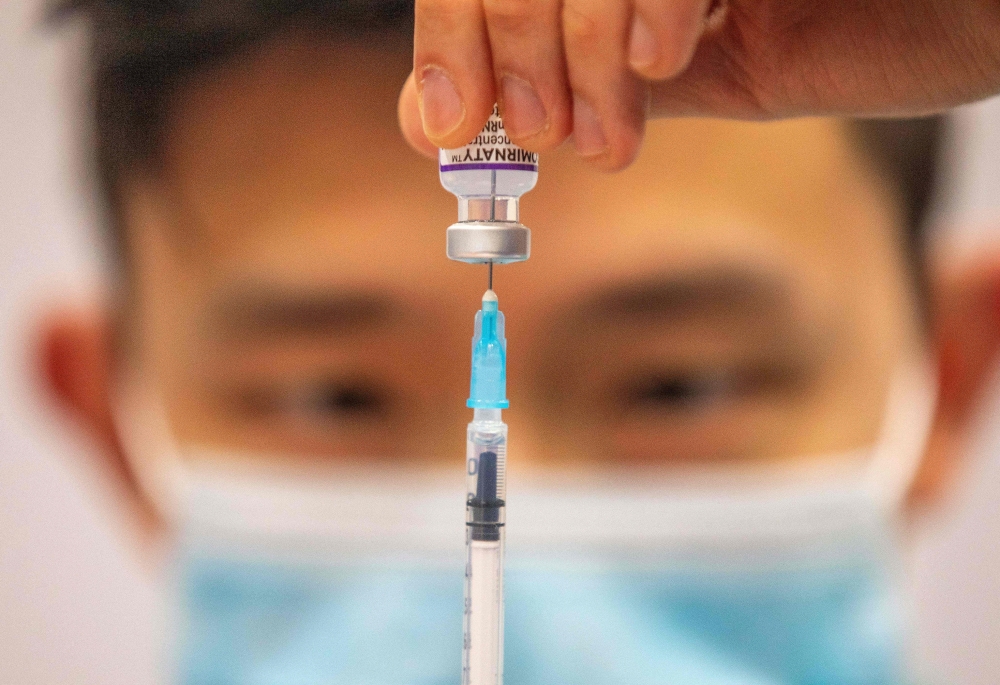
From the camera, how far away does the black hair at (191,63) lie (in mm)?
1458

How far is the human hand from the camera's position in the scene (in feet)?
2.22

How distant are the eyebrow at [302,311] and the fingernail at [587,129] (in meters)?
0.88

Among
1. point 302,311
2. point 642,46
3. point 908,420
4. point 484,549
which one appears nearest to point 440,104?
point 642,46

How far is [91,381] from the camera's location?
5.83ft

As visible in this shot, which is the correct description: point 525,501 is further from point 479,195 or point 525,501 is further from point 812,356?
point 479,195

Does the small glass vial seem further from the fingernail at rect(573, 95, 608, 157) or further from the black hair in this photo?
the black hair

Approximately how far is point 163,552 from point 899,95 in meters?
1.49

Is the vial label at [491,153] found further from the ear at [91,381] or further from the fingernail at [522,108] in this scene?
the ear at [91,381]

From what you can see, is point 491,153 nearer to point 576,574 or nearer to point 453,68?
point 453,68

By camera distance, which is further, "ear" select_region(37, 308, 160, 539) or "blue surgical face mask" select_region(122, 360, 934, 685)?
"ear" select_region(37, 308, 160, 539)

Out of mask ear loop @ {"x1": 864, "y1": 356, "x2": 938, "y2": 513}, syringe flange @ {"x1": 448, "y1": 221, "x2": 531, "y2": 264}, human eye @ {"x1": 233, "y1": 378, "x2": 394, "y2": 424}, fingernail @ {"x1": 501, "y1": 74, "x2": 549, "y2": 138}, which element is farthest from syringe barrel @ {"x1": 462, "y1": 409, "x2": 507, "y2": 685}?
mask ear loop @ {"x1": 864, "y1": 356, "x2": 938, "y2": 513}

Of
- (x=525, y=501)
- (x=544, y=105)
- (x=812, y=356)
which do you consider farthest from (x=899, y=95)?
(x=525, y=501)

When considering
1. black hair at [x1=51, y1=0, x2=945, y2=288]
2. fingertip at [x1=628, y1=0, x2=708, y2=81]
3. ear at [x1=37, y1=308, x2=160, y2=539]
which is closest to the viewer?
fingertip at [x1=628, y1=0, x2=708, y2=81]

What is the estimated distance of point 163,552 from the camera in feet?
5.66
